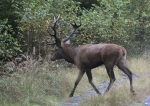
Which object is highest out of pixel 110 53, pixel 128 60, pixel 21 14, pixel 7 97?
pixel 21 14

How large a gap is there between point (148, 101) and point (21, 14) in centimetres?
620

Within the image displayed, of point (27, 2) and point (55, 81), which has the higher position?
point (27, 2)

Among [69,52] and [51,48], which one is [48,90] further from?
[51,48]

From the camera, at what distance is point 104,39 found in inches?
701

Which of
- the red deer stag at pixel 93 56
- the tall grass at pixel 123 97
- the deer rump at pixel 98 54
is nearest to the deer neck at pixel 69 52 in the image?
the red deer stag at pixel 93 56

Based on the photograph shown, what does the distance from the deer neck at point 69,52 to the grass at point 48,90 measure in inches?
26.7

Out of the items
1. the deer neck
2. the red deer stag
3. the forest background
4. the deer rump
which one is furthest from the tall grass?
the forest background

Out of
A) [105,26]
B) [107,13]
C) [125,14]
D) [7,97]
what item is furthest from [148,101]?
[125,14]

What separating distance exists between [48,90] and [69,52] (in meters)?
1.63

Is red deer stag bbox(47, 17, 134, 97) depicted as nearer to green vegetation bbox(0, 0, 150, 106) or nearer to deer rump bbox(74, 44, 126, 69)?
deer rump bbox(74, 44, 126, 69)

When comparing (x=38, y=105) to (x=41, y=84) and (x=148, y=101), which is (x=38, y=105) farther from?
(x=148, y=101)

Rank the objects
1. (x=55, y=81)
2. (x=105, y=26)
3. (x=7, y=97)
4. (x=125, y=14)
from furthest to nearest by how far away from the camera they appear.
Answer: (x=125, y=14), (x=105, y=26), (x=55, y=81), (x=7, y=97)

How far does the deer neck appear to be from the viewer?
11767 mm

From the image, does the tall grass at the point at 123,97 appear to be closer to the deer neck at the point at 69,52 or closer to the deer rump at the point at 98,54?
the deer rump at the point at 98,54
